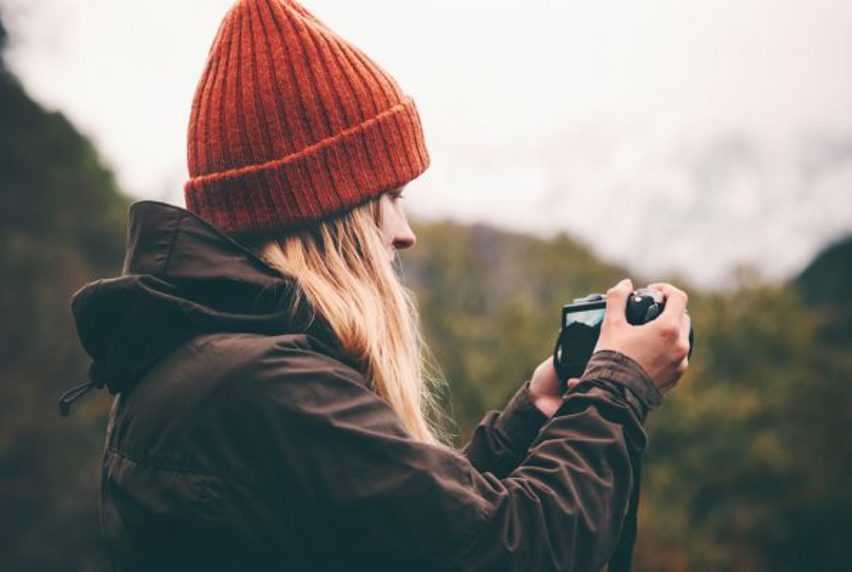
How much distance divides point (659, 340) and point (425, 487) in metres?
0.57

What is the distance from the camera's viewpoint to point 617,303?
5.47 ft

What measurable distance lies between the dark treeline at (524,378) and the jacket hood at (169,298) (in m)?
9.05

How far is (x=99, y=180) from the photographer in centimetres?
3506

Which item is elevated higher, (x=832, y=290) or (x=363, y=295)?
(x=363, y=295)

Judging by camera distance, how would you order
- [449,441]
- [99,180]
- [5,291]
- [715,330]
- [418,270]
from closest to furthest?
[449,441] → [5,291] → [99,180] → [715,330] → [418,270]

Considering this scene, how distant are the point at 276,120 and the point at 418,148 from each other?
376mm

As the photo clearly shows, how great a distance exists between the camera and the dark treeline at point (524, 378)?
20078 millimetres

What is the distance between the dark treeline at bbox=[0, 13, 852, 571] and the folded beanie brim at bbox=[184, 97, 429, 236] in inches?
348

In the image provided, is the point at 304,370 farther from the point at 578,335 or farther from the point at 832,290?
the point at 832,290

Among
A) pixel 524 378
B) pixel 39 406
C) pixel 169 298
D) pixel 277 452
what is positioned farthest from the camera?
pixel 524 378

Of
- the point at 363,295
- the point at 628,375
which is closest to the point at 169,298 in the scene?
the point at 363,295

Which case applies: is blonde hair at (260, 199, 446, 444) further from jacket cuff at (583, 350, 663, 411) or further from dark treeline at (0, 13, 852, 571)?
dark treeline at (0, 13, 852, 571)

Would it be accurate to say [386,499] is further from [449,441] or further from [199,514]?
[449,441]

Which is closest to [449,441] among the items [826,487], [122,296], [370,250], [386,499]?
[370,250]
